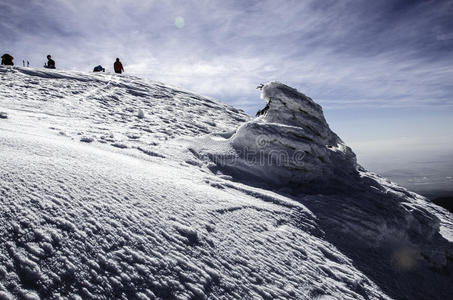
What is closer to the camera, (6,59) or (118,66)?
(6,59)

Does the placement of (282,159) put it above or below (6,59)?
below

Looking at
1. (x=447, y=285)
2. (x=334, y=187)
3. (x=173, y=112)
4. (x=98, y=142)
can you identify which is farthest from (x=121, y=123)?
(x=447, y=285)

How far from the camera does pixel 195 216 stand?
9.14 ft

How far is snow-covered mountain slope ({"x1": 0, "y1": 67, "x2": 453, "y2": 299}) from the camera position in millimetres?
1781

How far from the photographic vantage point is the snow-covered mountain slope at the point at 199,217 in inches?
70.1

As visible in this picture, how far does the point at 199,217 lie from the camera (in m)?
2.80

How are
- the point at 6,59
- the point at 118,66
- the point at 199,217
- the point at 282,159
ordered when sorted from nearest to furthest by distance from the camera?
1. the point at 199,217
2. the point at 282,159
3. the point at 6,59
4. the point at 118,66

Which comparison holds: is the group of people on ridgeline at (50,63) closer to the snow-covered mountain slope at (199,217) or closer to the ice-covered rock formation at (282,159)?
the snow-covered mountain slope at (199,217)

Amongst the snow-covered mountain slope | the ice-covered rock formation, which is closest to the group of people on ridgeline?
the snow-covered mountain slope

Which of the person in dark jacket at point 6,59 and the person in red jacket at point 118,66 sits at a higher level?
the person in red jacket at point 118,66
